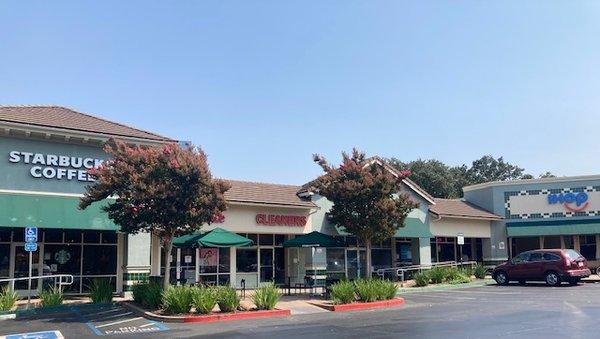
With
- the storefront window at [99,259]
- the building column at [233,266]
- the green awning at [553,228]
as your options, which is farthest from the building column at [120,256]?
the green awning at [553,228]

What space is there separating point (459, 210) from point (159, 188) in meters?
23.8

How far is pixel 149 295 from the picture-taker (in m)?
17.9

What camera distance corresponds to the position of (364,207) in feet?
74.2

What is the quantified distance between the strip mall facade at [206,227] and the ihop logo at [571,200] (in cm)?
22

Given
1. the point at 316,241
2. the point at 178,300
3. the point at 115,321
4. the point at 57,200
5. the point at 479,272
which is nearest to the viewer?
the point at 115,321

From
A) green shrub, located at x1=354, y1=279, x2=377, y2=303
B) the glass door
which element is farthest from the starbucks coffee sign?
green shrub, located at x1=354, y1=279, x2=377, y2=303

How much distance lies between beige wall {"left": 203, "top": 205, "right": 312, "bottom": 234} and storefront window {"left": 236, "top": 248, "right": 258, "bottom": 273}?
55.4 inches

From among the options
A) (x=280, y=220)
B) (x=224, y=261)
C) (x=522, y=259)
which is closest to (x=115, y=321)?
(x=224, y=261)

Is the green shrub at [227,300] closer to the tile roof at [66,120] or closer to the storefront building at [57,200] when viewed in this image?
the storefront building at [57,200]

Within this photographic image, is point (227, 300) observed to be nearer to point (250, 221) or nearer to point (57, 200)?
point (57, 200)

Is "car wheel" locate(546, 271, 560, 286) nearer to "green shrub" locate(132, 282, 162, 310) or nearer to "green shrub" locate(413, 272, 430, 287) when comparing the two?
"green shrub" locate(413, 272, 430, 287)

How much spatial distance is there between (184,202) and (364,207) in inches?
309

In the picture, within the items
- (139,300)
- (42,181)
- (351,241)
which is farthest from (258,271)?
(42,181)

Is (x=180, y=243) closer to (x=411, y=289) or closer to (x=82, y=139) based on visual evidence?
(x=82, y=139)
